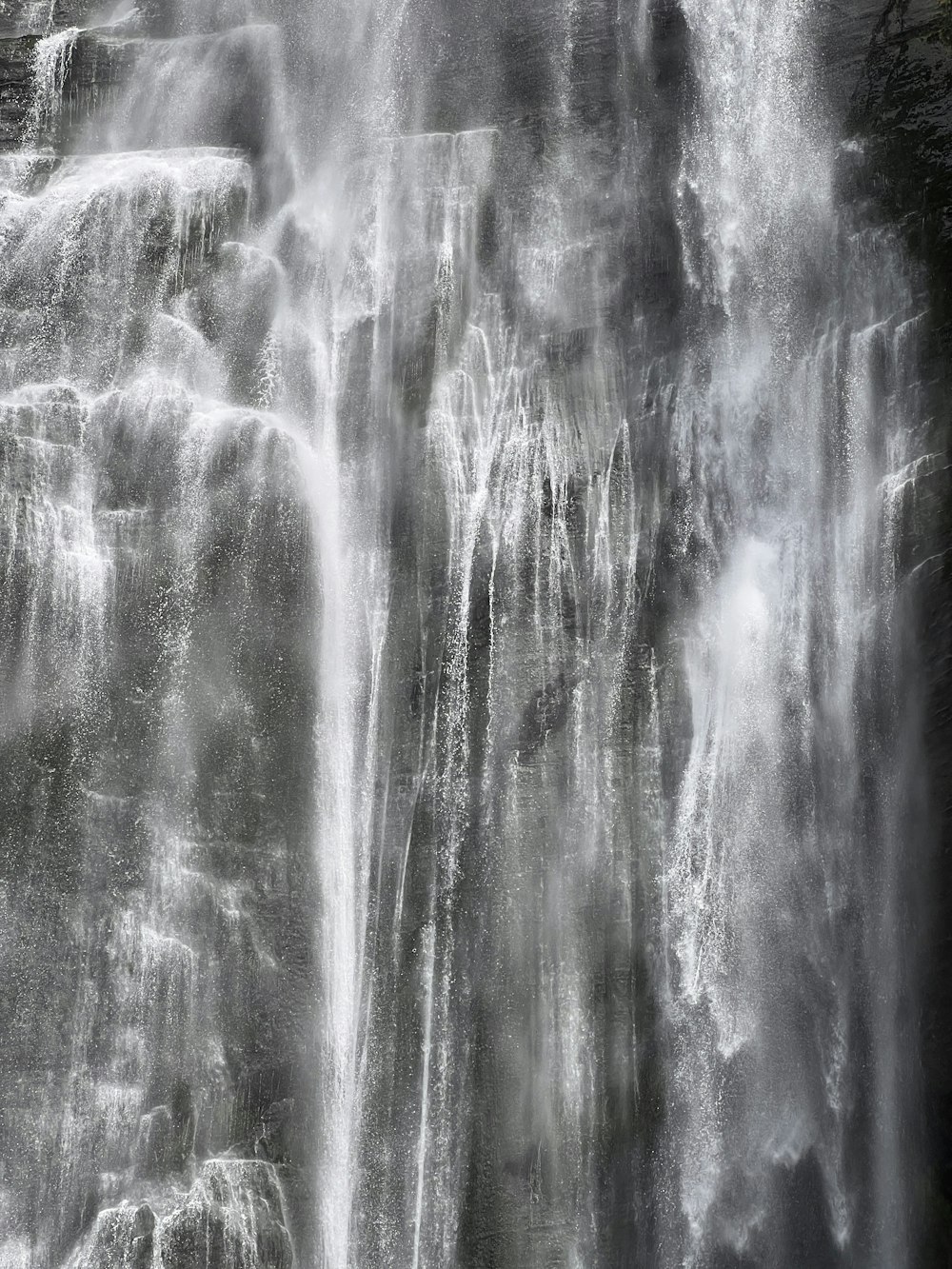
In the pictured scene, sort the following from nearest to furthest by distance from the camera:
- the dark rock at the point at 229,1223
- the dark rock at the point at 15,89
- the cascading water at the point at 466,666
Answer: the dark rock at the point at 229,1223
the cascading water at the point at 466,666
the dark rock at the point at 15,89

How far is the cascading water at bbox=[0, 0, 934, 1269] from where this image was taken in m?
9.89

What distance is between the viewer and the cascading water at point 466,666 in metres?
9.89

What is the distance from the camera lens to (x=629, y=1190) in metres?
9.80

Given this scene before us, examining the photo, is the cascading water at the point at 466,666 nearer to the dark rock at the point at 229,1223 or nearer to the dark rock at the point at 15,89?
the dark rock at the point at 229,1223

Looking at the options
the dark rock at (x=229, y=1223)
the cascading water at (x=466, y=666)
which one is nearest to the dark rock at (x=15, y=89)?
the cascading water at (x=466, y=666)

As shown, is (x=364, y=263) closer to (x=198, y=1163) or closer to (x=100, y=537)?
(x=100, y=537)

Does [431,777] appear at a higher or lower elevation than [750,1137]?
higher

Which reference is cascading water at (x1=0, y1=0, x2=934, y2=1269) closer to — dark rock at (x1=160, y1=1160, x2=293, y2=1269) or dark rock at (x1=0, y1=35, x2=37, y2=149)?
dark rock at (x1=160, y1=1160, x2=293, y2=1269)

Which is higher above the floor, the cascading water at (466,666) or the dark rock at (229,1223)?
the cascading water at (466,666)

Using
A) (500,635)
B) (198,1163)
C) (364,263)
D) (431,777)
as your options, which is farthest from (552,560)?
(198,1163)

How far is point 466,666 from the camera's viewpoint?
1096cm

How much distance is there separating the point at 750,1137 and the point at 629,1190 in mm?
1065

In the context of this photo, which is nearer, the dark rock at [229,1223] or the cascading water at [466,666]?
the dark rock at [229,1223]

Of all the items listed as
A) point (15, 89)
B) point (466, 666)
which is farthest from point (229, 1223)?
point (15, 89)
